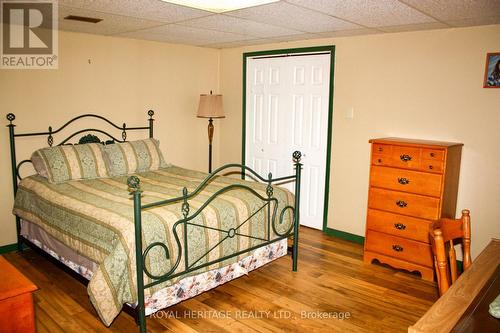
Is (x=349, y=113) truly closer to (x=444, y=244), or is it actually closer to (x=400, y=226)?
(x=400, y=226)

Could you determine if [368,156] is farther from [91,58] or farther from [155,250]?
[91,58]

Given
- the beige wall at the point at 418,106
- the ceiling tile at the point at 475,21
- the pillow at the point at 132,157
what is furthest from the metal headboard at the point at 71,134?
the ceiling tile at the point at 475,21

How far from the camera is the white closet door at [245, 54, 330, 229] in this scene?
A: 4645mm

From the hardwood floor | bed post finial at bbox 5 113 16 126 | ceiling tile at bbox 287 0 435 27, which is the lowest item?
the hardwood floor

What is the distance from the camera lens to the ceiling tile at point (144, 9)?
2.86 m

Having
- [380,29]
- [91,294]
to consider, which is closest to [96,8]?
[91,294]

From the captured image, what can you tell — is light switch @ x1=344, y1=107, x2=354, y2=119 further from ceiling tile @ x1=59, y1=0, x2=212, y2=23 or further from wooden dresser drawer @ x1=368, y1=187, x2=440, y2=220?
ceiling tile @ x1=59, y1=0, x2=212, y2=23

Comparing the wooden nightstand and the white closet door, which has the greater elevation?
the white closet door

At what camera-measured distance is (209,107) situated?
201 inches

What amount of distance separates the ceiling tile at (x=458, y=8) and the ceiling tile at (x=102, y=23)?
2238mm

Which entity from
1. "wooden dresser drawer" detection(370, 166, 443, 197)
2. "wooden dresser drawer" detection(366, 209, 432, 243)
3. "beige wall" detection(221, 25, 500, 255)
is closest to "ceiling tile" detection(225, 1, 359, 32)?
"beige wall" detection(221, 25, 500, 255)

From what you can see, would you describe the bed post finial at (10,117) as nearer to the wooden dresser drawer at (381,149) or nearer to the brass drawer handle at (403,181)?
the wooden dresser drawer at (381,149)

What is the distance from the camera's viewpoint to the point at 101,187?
11.6 feet

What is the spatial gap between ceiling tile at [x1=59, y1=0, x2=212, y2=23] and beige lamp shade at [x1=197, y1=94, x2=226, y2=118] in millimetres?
1724
